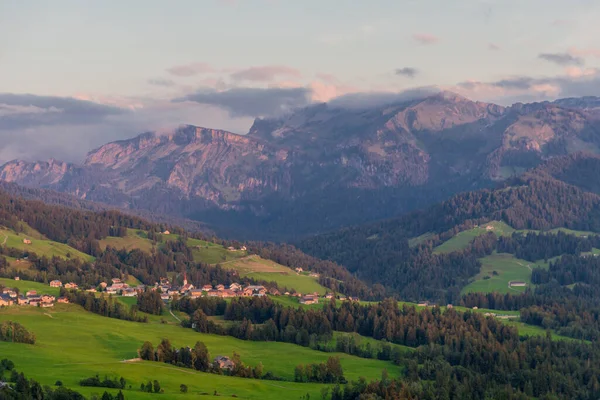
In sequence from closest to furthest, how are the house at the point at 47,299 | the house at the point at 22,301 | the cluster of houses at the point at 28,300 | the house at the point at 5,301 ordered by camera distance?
the house at the point at 5,301 → the cluster of houses at the point at 28,300 → the house at the point at 22,301 → the house at the point at 47,299

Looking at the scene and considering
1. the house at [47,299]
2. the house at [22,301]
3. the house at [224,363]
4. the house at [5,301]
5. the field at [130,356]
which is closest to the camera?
the field at [130,356]

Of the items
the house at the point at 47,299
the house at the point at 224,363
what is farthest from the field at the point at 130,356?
the house at the point at 224,363

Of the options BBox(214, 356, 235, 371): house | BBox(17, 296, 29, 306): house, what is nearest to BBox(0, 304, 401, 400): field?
BBox(214, 356, 235, 371): house

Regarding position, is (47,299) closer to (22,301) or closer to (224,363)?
(22,301)

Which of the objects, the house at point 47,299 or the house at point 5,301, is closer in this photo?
the house at point 5,301

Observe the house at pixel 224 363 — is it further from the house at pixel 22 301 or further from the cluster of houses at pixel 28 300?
the house at pixel 22 301

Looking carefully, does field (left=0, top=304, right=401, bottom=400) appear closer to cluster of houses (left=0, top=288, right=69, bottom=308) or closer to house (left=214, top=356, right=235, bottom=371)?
cluster of houses (left=0, top=288, right=69, bottom=308)

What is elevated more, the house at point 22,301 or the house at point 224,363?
the house at point 22,301

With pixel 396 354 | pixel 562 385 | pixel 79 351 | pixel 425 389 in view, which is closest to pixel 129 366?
pixel 79 351
